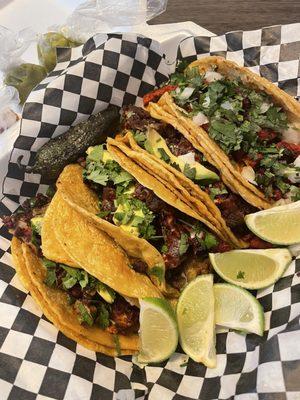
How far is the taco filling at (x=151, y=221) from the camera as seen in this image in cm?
222

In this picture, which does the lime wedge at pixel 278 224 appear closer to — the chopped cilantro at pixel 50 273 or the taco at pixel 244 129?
the taco at pixel 244 129

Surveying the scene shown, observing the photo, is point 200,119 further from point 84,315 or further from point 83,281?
point 84,315

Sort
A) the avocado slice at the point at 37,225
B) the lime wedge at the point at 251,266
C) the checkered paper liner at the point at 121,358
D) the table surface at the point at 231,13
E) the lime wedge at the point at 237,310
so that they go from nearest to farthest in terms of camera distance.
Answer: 1. the checkered paper liner at the point at 121,358
2. the lime wedge at the point at 237,310
3. the lime wedge at the point at 251,266
4. the avocado slice at the point at 37,225
5. the table surface at the point at 231,13

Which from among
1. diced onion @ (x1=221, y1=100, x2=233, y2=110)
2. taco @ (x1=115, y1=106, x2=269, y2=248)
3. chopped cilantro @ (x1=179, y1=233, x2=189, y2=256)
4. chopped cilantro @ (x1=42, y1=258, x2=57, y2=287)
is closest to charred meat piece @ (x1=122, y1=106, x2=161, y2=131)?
taco @ (x1=115, y1=106, x2=269, y2=248)

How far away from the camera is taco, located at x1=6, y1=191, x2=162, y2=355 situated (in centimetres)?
210

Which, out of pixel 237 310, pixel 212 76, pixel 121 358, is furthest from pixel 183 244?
pixel 212 76

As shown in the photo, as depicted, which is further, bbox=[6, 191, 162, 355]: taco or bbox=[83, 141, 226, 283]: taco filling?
bbox=[83, 141, 226, 283]: taco filling

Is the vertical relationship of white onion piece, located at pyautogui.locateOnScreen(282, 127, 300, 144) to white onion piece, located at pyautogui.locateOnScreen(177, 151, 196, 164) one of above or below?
below

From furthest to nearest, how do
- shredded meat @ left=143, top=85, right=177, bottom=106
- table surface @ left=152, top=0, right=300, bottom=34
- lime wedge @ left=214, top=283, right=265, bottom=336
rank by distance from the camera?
table surface @ left=152, top=0, right=300, bottom=34 < shredded meat @ left=143, top=85, right=177, bottom=106 < lime wedge @ left=214, top=283, right=265, bottom=336

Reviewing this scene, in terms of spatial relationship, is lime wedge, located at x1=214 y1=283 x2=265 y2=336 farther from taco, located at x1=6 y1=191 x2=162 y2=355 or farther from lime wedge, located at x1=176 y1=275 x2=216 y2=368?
taco, located at x1=6 y1=191 x2=162 y2=355

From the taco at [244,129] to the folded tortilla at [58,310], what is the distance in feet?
3.24

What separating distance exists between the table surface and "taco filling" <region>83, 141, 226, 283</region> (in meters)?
1.79

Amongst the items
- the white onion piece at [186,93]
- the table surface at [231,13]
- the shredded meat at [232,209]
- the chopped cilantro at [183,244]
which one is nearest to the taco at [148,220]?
the chopped cilantro at [183,244]

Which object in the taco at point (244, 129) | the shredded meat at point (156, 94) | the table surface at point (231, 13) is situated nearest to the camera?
the taco at point (244, 129)
